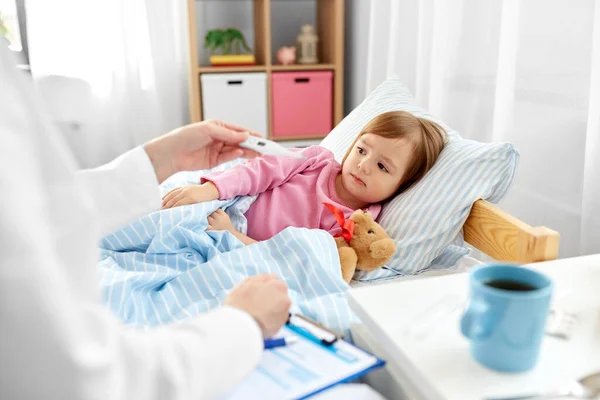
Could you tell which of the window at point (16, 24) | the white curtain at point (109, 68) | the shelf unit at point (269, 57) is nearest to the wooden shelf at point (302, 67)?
the shelf unit at point (269, 57)

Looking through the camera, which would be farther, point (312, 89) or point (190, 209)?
point (312, 89)

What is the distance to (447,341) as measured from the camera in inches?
25.9

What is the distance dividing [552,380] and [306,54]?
8.41ft

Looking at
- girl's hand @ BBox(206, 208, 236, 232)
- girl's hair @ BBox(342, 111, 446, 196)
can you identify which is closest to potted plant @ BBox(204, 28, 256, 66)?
girl's hair @ BBox(342, 111, 446, 196)

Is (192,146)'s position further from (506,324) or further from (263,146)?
(506,324)

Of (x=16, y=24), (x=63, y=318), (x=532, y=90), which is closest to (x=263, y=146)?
(x=63, y=318)

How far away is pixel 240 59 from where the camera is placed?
9.27 feet

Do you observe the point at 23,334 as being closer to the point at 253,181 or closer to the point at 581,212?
the point at 253,181

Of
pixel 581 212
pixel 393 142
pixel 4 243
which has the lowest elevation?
pixel 581 212

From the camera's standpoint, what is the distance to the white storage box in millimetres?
2746

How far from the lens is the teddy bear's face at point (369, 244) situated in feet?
3.85

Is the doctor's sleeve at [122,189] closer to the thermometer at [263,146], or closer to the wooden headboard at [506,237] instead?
the thermometer at [263,146]

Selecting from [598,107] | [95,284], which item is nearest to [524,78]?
[598,107]

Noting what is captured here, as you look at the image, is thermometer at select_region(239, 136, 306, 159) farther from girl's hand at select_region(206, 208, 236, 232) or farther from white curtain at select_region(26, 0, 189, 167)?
white curtain at select_region(26, 0, 189, 167)
